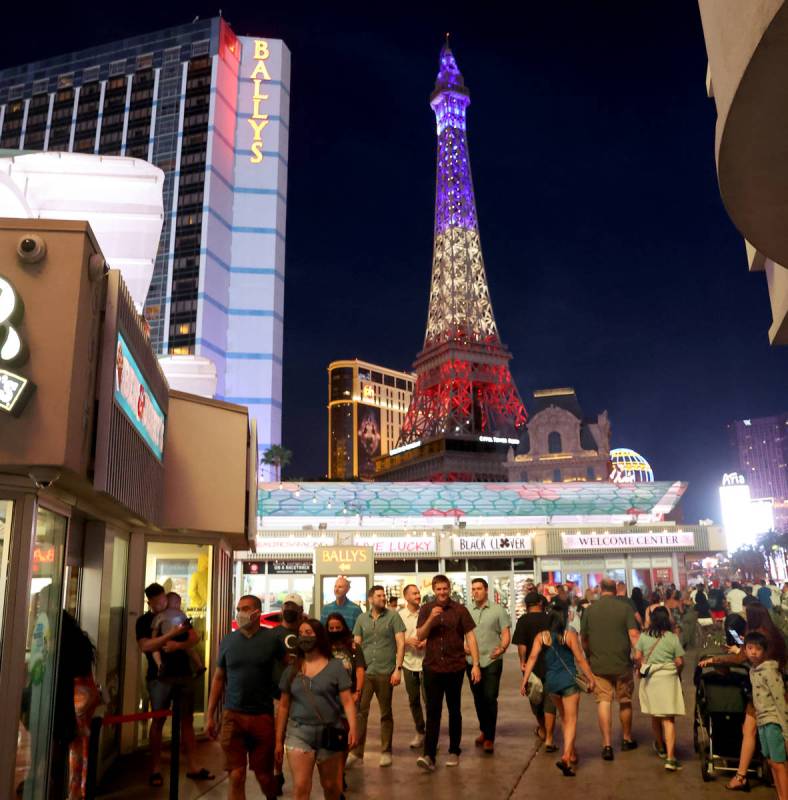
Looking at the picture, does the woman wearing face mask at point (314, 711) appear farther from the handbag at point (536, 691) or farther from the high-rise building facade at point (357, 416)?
the high-rise building facade at point (357, 416)

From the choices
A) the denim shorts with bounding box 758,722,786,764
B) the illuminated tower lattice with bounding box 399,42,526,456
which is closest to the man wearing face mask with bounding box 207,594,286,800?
the denim shorts with bounding box 758,722,786,764

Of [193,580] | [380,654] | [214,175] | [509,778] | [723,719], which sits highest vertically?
[214,175]

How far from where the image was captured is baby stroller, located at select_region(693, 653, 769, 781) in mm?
7095

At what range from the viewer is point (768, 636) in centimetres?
637

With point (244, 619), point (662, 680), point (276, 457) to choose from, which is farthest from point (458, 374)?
point (244, 619)

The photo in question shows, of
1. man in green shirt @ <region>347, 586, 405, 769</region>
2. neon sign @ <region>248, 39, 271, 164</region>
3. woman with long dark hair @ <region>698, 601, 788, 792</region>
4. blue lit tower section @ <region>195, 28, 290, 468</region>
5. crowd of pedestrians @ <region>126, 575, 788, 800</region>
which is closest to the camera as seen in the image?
crowd of pedestrians @ <region>126, 575, 788, 800</region>

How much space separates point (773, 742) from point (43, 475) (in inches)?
225

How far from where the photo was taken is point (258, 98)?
72562 mm

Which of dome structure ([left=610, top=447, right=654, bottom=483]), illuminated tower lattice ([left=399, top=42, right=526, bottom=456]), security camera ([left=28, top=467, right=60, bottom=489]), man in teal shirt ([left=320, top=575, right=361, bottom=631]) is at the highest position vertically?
illuminated tower lattice ([left=399, top=42, right=526, bottom=456])

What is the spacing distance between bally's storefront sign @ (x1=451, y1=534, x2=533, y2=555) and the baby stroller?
2076 centimetres

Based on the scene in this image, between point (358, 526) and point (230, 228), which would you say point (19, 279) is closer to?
point (358, 526)

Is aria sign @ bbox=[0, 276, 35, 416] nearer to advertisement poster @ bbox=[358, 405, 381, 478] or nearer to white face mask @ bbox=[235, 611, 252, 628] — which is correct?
white face mask @ bbox=[235, 611, 252, 628]

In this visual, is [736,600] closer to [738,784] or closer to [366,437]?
[738,784]

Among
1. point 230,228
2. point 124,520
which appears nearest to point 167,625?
point 124,520
